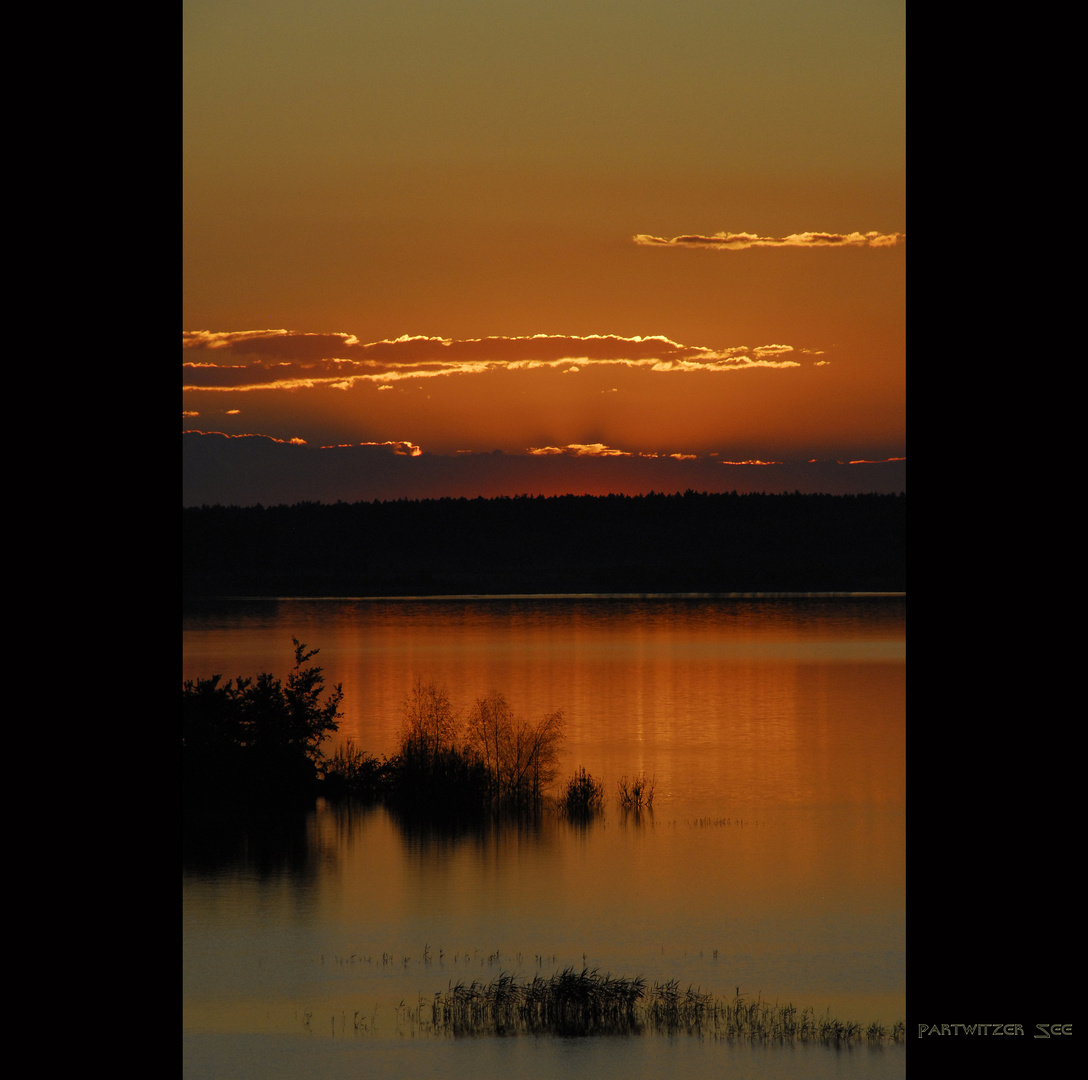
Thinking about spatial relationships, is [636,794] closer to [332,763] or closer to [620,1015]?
[332,763]

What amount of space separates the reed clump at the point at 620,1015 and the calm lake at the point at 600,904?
0.71ft

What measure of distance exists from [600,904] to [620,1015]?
4713 millimetres

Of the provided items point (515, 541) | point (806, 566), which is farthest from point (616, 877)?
point (515, 541)

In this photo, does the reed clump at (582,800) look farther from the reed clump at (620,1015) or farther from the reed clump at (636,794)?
the reed clump at (620,1015)

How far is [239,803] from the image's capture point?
18.6 m

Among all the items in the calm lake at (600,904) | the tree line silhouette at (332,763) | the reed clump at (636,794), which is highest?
the tree line silhouette at (332,763)

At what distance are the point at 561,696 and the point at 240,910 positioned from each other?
20891 mm

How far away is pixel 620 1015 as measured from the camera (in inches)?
422

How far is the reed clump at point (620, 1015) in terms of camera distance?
10.6 m

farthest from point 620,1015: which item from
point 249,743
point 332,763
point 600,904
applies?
point 332,763

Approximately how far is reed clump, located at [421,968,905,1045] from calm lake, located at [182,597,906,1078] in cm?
22

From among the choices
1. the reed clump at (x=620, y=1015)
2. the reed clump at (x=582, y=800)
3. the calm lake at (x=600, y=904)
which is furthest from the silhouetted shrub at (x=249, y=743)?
the reed clump at (x=620, y=1015)
